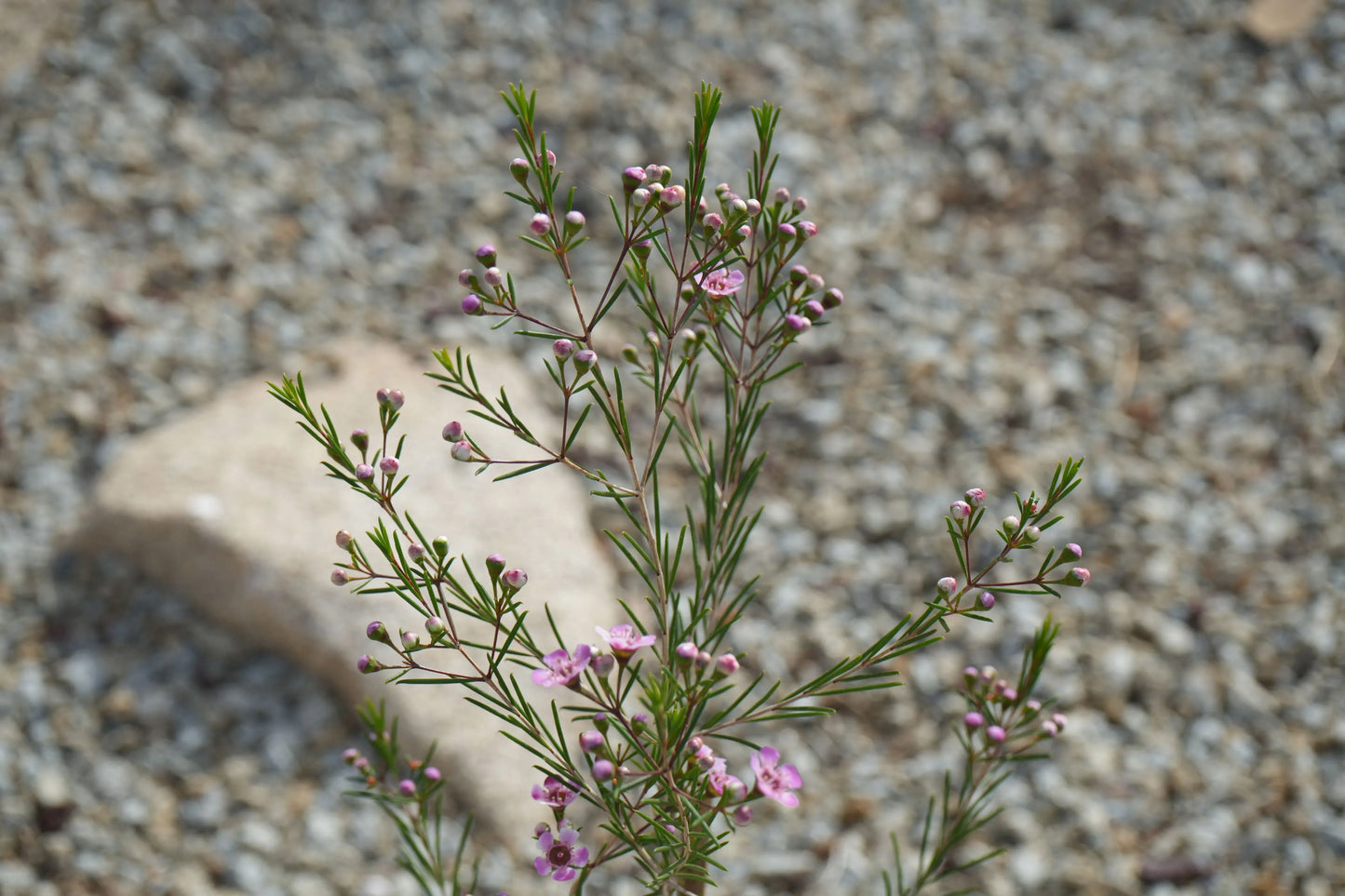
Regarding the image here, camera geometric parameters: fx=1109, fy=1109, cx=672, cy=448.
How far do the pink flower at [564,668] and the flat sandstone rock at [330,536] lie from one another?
1.16m

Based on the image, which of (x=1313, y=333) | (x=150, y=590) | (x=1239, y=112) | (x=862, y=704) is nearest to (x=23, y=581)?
(x=150, y=590)

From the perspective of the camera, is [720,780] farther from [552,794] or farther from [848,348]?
[848,348]

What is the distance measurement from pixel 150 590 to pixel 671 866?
171 cm

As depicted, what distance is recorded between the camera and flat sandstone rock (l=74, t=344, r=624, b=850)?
2062 millimetres

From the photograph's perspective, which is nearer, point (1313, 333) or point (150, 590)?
point (150, 590)

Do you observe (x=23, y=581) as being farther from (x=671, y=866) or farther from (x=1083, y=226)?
(x=1083, y=226)

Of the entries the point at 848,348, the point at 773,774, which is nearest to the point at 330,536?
the point at 848,348

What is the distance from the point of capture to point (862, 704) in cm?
225

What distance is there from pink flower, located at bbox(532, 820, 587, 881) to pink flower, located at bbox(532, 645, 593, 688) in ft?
0.46

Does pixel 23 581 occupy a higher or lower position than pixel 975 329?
lower

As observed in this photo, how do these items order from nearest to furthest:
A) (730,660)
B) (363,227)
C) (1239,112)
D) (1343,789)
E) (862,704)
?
(730,660) < (1343,789) < (862,704) < (363,227) < (1239,112)

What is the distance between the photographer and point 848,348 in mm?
2818

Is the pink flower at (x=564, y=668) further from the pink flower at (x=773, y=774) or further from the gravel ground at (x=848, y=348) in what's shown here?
the gravel ground at (x=848, y=348)

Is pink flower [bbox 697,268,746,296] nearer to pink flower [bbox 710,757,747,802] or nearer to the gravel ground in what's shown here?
pink flower [bbox 710,757,747,802]
